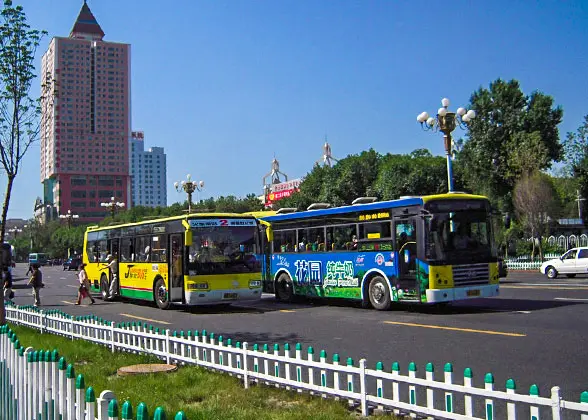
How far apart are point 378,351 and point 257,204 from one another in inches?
2802

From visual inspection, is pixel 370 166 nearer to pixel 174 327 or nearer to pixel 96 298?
pixel 96 298

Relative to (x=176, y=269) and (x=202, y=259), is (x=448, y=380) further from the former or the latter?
(x=176, y=269)

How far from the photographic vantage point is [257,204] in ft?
266

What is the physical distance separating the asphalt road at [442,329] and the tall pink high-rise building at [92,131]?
5561 inches

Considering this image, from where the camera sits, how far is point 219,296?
57.9ft

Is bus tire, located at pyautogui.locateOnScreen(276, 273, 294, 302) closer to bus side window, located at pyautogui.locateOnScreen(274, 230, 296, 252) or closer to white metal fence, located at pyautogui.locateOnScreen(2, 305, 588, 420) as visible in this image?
bus side window, located at pyautogui.locateOnScreen(274, 230, 296, 252)

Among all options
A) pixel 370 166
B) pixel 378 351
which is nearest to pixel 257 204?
pixel 370 166

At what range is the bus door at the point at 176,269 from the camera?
706 inches

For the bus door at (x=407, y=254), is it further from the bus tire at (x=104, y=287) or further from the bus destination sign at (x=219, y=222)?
the bus tire at (x=104, y=287)

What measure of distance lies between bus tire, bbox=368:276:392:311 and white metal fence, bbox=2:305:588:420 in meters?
7.22

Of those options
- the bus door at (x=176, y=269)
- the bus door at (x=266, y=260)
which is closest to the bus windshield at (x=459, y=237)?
the bus door at (x=176, y=269)

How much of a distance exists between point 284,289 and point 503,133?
32.6 meters

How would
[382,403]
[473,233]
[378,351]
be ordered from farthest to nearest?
[473,233] → [378,351] → [382,403]

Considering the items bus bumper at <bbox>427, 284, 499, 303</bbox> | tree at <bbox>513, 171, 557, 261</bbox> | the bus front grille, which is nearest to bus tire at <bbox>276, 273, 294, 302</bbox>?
bus bumper at <bbox>427, 284, 499, 303</bbox>
